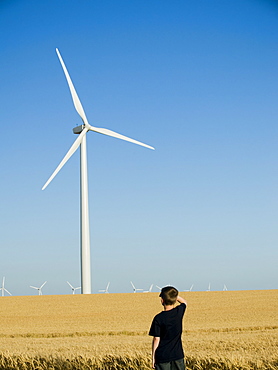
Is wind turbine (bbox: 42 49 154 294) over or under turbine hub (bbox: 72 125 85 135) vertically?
under

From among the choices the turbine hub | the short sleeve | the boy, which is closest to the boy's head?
the boy

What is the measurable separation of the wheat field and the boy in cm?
393

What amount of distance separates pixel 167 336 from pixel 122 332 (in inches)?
796

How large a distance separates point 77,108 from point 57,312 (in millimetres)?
23001

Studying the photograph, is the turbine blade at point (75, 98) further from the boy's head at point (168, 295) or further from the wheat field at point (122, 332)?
the boy's head at point (168, 295)

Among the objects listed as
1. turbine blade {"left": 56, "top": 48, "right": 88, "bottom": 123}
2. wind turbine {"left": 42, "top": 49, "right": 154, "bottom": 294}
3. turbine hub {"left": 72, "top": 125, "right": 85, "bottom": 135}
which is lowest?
wind turbine {"left": 42, "top": 49, "right": 154, "bottom": 294}

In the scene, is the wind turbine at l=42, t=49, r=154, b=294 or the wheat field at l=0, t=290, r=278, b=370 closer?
the wheat field at l=0, t=290, r=278, b=370

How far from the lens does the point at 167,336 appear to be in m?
8.81

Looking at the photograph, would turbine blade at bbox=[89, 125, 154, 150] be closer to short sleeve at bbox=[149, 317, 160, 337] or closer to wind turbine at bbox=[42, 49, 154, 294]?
wind turbine at bbox=[42, 49, 154, 294]

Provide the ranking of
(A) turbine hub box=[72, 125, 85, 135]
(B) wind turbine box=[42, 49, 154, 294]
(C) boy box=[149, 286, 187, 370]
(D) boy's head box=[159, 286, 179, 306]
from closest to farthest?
1. (D) boy's head box=[159, 286, 179, 306]
2. (C) boy box=[149, 286, 187, 370]
3. (B) wind turbine box=[42, 49, 154, 294]
4. (A) turbine hub box=[72, 125, 85, 135]

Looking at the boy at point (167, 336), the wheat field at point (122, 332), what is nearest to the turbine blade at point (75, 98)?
the wheat field at point (122, 332)

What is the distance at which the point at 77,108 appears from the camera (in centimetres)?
5653

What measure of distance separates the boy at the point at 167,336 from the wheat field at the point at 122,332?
12.9ft

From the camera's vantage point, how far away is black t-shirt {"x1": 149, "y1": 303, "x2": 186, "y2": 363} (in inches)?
344
